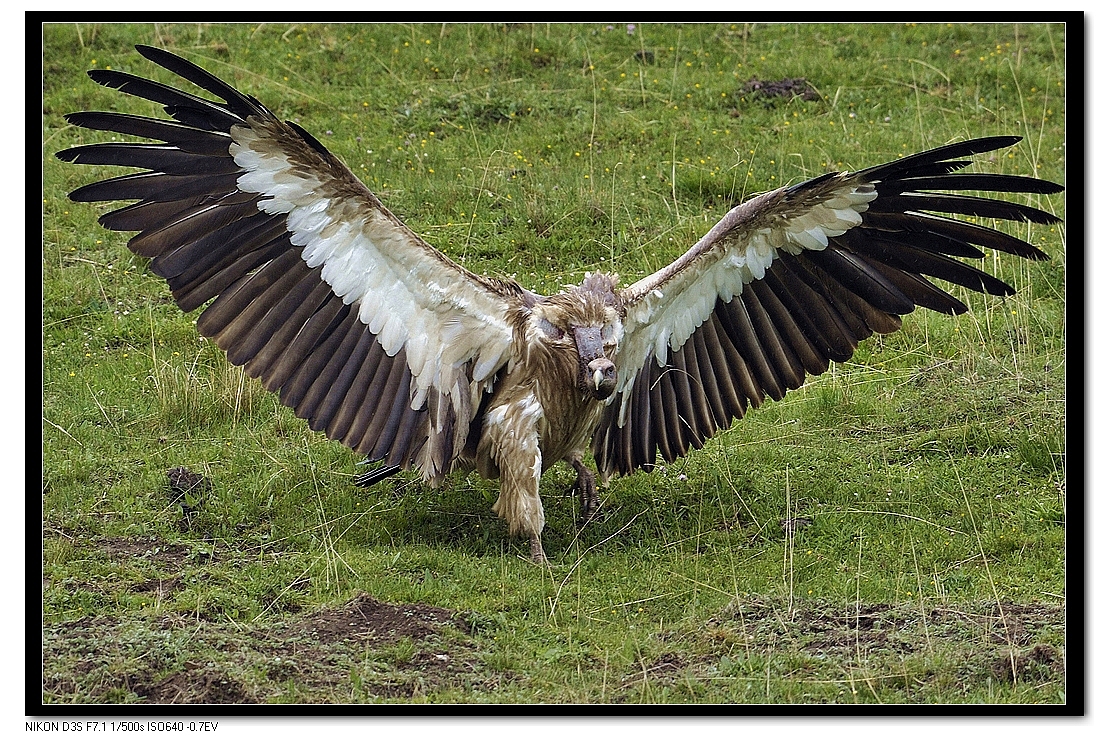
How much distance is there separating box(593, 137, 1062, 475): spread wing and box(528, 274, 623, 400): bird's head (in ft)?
0.65

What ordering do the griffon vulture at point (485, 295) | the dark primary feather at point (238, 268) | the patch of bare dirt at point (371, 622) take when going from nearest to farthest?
the patch of bare dirt at point (371, 622) → the dark primary feather at point (238, 268) → the griffon vulture at point (485, 295)

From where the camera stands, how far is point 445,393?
6445 mm

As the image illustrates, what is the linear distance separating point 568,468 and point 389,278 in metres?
2.02

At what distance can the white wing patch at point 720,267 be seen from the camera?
631 centimetres

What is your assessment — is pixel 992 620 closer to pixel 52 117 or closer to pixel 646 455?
pixel 646 455

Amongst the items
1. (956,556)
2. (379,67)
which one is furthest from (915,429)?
(379,67)

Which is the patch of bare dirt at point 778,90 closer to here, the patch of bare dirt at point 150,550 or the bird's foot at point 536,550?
the bird's foot at point 536,550

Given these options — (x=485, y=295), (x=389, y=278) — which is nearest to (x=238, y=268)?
(x=389, y=278)

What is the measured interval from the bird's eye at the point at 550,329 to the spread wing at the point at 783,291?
41cm

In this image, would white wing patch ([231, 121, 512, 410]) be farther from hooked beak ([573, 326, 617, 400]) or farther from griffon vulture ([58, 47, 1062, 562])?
hooked beak ([573, 326, 617, 400])

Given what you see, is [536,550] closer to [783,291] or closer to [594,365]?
[594,365]

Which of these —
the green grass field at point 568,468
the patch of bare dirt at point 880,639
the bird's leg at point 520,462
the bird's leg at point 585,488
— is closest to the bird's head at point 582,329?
the bird's leg at point 520,462

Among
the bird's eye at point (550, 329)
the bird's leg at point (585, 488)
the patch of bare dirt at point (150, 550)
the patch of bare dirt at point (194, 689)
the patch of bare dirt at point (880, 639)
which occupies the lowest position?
the patch of bare dirt at point (194, 689)

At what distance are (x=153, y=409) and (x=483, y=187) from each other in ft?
11.0
